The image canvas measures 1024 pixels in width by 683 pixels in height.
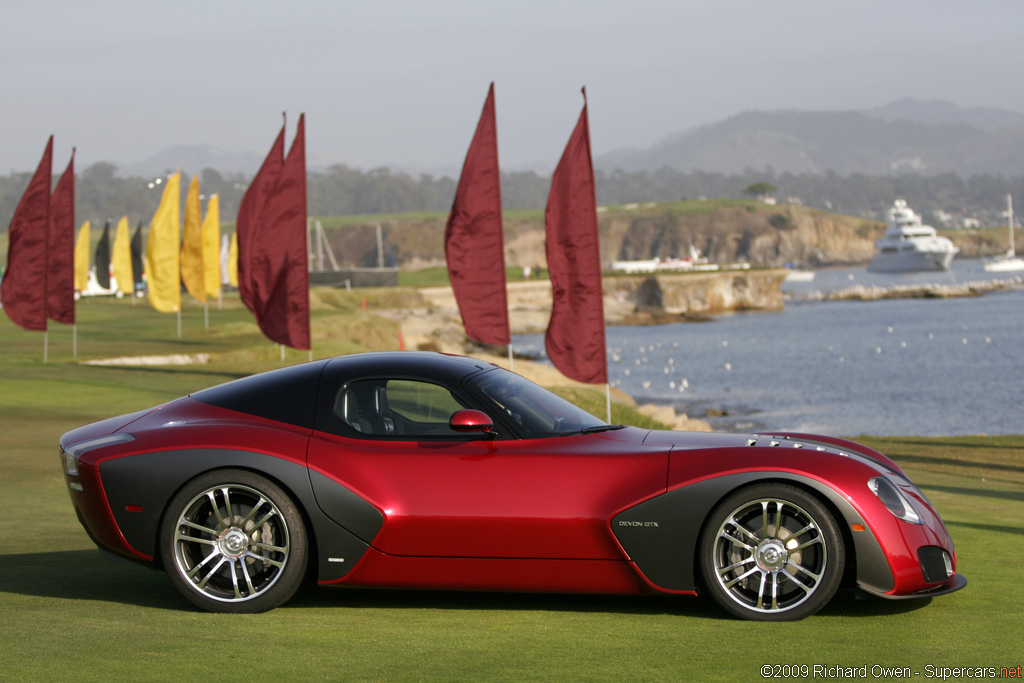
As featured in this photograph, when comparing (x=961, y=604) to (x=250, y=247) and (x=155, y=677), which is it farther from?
(x=250, y=247)

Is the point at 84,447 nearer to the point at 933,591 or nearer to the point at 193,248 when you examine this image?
the point at 933,591

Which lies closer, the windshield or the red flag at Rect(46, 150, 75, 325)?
the windshield

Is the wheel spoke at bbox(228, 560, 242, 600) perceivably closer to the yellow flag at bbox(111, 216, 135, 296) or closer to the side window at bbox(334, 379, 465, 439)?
the side window at bbox(334, 379, 465, 439)

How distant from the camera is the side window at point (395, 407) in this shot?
5.98m

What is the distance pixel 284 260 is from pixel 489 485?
58.9ft

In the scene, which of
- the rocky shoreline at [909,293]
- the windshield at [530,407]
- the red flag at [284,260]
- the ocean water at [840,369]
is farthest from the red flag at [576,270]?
the rocky shoreline at [909,293]

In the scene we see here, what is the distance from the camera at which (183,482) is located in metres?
5.82

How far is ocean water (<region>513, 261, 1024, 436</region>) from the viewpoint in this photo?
108ft

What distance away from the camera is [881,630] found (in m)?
5.08

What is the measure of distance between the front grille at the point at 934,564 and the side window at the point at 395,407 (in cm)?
259

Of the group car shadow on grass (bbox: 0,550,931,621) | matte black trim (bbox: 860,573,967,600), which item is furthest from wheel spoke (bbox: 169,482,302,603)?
matte black trim (bbox: 860,573,967,600)

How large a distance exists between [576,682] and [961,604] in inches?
101

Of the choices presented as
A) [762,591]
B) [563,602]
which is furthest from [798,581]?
[563,602]

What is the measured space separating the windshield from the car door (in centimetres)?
13
